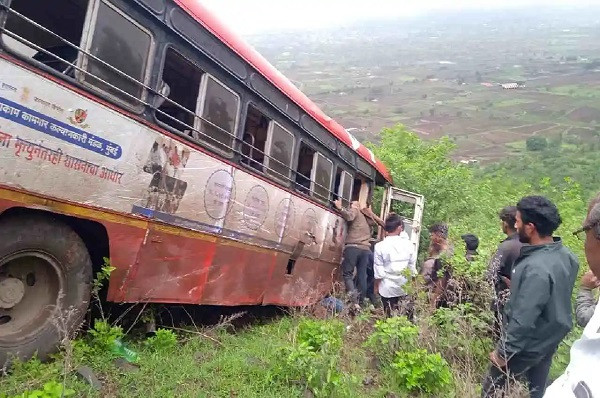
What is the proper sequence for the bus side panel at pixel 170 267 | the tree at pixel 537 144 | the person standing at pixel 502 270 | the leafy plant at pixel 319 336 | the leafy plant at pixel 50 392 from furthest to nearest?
1. the tree at pixel 537 144
2. the person standing at pixel 502 270
3. the leafy plant at pixel 319 336
4. the bus side panel at pixel 170 267
5. the leafy plant at pixel 50 392

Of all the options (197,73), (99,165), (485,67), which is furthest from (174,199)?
(485,67)

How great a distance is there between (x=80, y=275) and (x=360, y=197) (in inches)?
236

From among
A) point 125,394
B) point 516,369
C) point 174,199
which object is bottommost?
point 125,394

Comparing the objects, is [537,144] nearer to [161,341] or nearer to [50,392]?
[161,341]

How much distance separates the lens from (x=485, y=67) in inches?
3944

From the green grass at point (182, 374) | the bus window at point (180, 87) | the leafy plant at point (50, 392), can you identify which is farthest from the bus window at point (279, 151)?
the leafy plant at point (50, 392)

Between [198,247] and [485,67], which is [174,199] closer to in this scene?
[198,247]

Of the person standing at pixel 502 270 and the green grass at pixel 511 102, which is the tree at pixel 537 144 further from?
the person standing at pixel 502 270

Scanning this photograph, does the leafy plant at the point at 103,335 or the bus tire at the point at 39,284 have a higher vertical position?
the bus tire at the point at 39,284

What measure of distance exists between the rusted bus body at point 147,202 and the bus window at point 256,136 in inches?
12.1

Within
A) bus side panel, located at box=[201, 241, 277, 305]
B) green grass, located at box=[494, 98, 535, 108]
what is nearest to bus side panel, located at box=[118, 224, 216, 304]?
bus side panel, located at box=[201, 241, 277, 305]

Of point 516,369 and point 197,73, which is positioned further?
point 197,73

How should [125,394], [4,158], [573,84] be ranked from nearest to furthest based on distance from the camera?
[4,158]
[125,394]
[573,84]

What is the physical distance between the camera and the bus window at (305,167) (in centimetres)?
638
